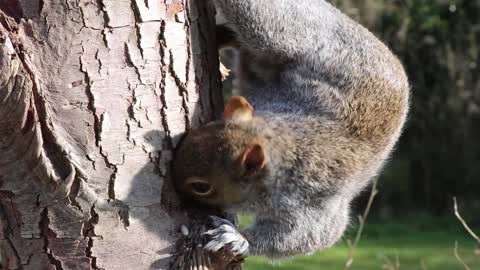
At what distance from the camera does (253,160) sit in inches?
92.5

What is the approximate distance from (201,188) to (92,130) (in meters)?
0.42

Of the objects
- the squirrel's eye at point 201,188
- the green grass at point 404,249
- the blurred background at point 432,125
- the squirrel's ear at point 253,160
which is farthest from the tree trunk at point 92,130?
the blurred background at point 432,125

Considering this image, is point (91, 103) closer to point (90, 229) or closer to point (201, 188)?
point (90, 229)

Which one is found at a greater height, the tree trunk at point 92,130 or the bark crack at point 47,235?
the tree trunk at point 92,130

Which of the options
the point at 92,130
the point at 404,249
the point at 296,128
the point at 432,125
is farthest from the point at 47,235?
the point at 432,125

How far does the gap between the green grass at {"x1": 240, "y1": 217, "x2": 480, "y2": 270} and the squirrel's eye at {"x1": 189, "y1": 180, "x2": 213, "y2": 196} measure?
11.4 ft

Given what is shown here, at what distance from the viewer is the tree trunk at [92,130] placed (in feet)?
6.21

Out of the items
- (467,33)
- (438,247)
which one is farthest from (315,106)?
(467,33)

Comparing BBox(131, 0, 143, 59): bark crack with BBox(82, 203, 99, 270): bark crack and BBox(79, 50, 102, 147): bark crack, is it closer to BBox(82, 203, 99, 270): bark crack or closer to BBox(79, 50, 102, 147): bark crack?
BBox(79, 50, 102, 147): bark crack

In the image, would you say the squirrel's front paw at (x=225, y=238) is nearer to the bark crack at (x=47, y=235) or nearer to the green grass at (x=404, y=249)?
the bark crack at (x=47, y=235)

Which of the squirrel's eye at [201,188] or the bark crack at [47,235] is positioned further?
the squirrel's eye at [201,188]

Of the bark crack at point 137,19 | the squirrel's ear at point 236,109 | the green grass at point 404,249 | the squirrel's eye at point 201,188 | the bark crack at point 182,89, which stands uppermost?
the bark crack at point 137,19

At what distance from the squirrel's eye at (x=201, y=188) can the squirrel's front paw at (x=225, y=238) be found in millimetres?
77

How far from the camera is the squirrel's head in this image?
228 cm
